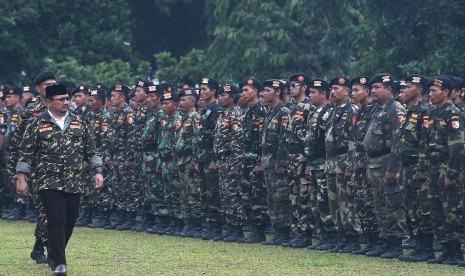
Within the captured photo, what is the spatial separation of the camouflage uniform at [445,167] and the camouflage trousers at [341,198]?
1408 mm

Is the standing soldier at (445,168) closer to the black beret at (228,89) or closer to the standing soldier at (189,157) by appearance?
the black beret at (228,89)

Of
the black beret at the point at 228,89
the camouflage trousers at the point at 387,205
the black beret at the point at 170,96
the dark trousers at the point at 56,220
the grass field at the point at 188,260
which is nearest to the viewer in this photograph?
the dark trousers at the point at 56,220

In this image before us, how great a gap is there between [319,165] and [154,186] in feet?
13.5

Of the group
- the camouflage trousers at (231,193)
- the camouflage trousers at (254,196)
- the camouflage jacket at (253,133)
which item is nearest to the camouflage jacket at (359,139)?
the camouflage jacket at (253,133)

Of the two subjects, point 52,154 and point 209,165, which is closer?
point 52,154

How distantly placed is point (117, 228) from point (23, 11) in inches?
634

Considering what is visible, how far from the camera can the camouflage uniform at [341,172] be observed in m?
15.9

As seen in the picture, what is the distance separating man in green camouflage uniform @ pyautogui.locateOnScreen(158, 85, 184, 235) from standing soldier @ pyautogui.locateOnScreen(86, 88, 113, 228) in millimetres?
1613

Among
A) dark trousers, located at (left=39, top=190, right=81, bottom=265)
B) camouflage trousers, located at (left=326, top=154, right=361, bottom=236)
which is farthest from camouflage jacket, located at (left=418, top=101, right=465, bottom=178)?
dark trousers, located at (left=39, top=190, right=81, bottom=265)

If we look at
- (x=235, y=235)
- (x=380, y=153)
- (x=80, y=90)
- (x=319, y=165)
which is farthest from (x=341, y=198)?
(x=80, y=90)

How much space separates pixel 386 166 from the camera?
15.3 meters

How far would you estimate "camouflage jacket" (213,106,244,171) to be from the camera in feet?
58.5

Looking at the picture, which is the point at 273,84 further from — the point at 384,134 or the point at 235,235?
the point at 384,134

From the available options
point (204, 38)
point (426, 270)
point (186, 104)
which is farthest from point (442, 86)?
point (204, 38)
